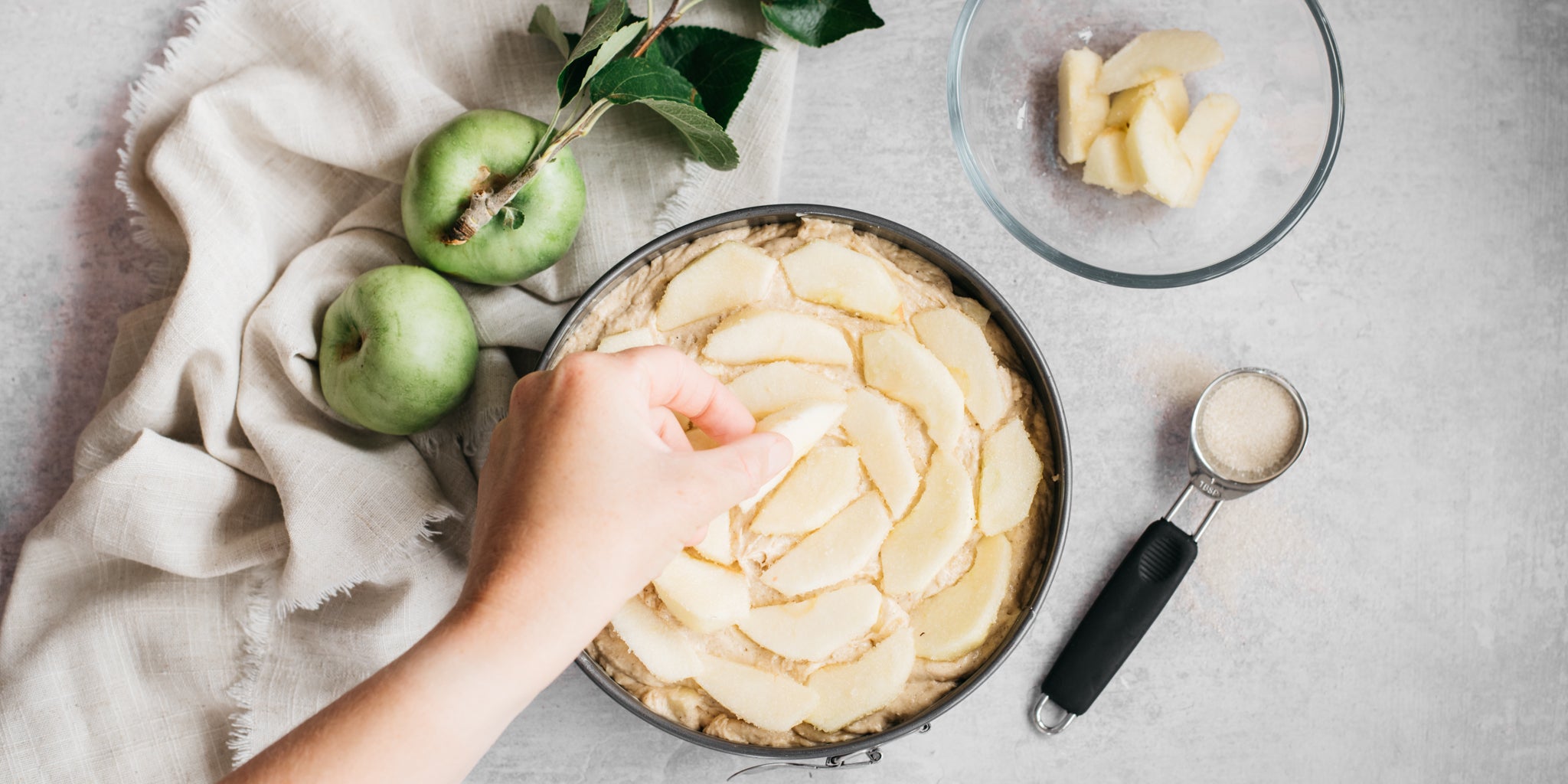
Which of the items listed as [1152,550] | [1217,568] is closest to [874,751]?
[1152,550]

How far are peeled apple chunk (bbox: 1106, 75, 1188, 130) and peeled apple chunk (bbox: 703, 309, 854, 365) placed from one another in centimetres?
70

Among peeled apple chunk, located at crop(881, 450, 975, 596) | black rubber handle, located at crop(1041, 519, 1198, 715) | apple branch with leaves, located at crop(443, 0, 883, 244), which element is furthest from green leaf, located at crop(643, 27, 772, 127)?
black rubber handle, located at crop(1041, 519, 1198, 715)

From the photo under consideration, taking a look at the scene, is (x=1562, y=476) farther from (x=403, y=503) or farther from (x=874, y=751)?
(x=403, y=503)

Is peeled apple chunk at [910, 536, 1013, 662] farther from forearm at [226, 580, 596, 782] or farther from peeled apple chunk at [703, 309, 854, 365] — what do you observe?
forearm at [226, 580, 596, 782]

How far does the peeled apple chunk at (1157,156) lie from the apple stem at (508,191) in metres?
0.92

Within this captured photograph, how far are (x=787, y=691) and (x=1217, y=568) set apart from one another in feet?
A: 2.98

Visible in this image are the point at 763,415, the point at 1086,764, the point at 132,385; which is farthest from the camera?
the point at 1086,764

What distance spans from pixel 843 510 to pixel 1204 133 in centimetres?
97

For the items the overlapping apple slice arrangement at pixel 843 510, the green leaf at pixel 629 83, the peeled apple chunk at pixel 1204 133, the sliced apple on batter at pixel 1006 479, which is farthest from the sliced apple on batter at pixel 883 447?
the peeled apple chunk at pixel 1204 133

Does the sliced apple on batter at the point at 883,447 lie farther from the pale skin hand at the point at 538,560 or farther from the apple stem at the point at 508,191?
the apple stem at the point at 508,191

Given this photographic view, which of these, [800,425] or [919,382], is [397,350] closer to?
[800,425]

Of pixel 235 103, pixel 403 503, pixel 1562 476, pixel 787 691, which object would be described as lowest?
pixel 1562 476

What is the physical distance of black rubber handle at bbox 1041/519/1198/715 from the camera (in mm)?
1724

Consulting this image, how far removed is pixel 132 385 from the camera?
164 cm
